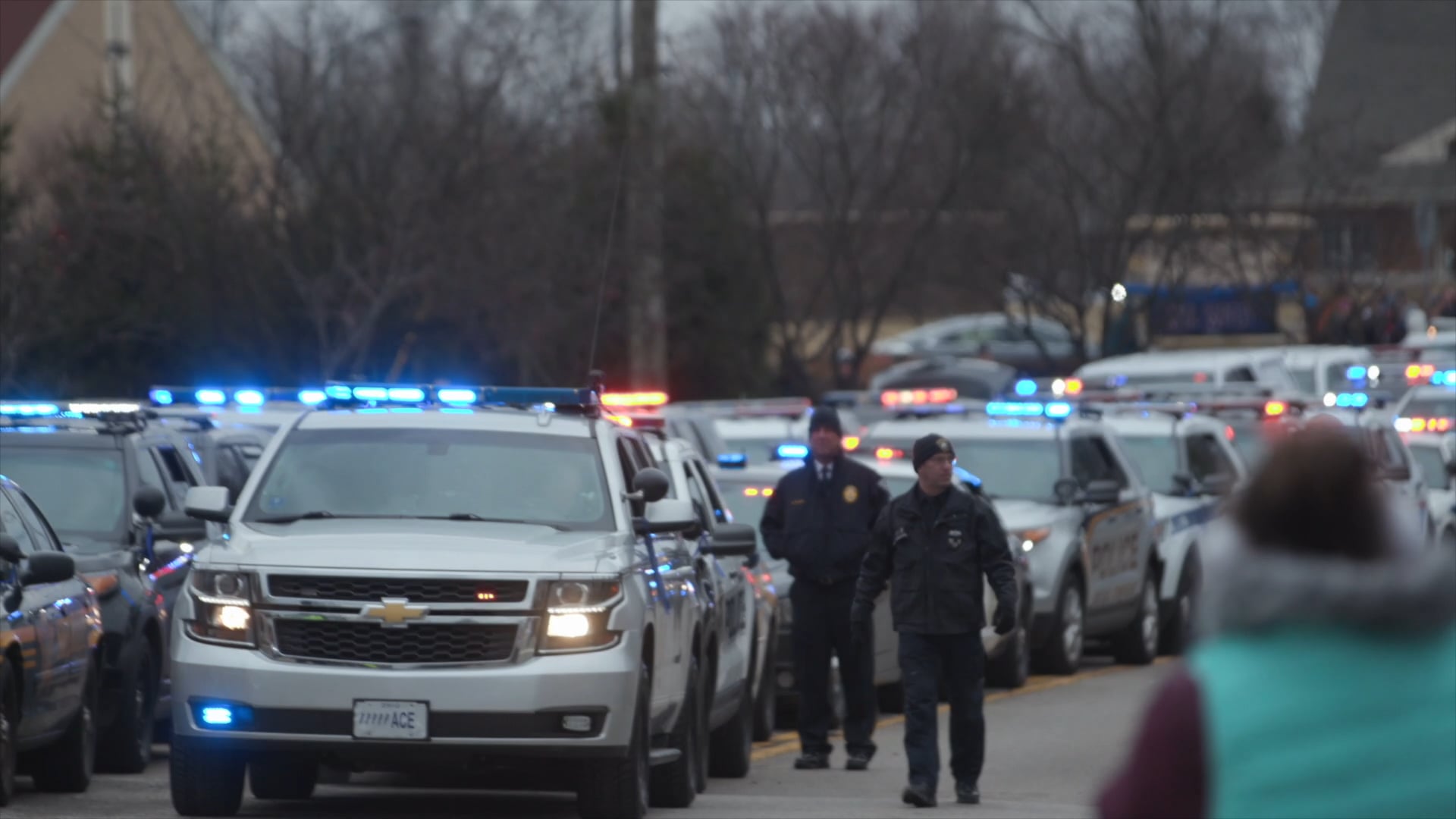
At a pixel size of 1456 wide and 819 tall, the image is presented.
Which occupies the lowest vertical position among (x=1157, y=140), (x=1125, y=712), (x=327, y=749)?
(x=1125, y=712)

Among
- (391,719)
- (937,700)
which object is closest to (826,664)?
(937,700)

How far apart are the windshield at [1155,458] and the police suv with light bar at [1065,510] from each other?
1.25 meters

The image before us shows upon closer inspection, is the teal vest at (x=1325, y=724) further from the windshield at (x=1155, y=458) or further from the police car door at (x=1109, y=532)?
the windshield at (x=1155, y=458)

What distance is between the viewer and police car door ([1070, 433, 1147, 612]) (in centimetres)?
1948

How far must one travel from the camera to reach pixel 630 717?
10.1 metres

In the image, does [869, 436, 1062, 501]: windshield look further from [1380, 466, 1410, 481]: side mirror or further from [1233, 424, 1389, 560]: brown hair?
[1233, 424, 1389, 560]: brown hair

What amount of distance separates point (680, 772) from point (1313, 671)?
822cm

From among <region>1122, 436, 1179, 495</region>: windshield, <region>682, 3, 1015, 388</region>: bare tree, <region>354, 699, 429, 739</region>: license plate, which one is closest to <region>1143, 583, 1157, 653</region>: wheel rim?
<region>1122, 436, 1179, 495</region>: windshield

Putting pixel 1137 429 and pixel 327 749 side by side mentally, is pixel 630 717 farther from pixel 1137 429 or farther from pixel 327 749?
pixel 1137 429

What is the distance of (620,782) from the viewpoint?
10.3 metres

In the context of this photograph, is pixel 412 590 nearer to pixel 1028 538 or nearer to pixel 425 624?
pixel 425 624

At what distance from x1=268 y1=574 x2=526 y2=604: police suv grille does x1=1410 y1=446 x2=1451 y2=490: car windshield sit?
18.8m

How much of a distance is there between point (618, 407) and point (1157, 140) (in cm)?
2132

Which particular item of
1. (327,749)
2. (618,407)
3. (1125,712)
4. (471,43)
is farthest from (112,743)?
(471,43)
